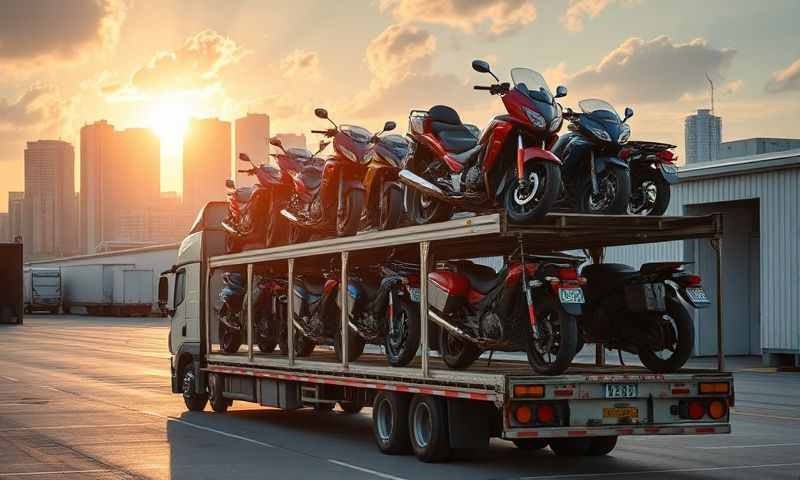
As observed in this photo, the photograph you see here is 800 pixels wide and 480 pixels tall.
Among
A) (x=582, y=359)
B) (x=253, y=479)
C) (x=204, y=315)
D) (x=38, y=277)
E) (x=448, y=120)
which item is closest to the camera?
(x=253, y=479)

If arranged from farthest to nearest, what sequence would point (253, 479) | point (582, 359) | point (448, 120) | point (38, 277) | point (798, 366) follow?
point (38, 277) → point (798, 366) → point (582, 359) → point (448, 120) → point (253, 479)

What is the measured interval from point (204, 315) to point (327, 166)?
14.0 ft

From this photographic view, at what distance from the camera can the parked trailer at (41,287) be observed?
86625 mm

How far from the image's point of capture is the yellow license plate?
11.6m

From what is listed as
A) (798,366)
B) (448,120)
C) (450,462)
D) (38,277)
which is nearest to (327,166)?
(448,120)

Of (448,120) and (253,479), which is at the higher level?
(448,120)

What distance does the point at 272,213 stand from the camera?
1866cm

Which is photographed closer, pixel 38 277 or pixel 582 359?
pixel 582 359

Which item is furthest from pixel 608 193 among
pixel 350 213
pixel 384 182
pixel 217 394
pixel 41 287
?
pixel 41 287

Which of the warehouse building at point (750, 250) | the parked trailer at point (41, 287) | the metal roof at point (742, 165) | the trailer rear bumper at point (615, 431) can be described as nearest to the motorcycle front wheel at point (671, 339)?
the trailer rear bumper at point (615, 431)

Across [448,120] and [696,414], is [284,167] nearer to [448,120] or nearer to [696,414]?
[448,120]

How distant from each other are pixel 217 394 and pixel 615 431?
8.99m

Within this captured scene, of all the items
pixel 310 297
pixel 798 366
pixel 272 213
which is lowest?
pixel 798 366

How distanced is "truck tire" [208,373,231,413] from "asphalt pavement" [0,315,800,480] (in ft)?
0.53
